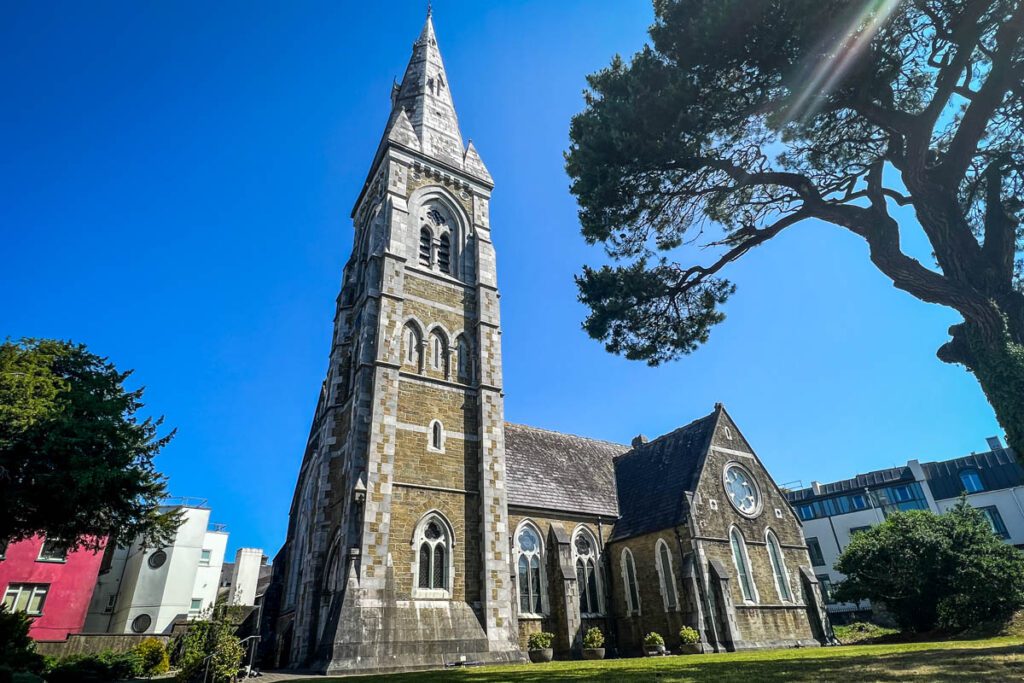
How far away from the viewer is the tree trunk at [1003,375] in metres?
9.75

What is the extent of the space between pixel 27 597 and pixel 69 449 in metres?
17.8

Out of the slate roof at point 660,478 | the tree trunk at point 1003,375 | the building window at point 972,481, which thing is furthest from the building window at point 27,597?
the building window at point 972,481

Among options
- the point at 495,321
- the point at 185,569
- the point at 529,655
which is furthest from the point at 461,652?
the point at 185,569

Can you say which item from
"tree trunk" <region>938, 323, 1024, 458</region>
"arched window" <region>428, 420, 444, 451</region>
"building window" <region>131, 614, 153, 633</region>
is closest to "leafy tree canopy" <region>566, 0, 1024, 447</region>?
"tree trunk" <region>938, 323, 1024, 458</region>

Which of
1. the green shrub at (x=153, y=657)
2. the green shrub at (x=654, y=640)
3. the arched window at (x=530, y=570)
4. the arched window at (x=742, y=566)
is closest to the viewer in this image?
the green shrub at (x=654, y=640)

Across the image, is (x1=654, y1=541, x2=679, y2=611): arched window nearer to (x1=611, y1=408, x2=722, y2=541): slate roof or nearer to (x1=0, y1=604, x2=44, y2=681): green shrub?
(x1=611, y1=408, x2=722, y2=541): slate roof

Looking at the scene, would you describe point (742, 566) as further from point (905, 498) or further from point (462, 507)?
point (905, 498)

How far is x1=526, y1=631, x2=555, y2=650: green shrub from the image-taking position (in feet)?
64.0

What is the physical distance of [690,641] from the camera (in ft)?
65.2

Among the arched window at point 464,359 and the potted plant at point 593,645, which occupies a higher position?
the arched window at point 464,359

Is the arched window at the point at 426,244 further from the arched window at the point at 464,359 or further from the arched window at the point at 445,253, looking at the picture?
the arched window at the point at 464,359

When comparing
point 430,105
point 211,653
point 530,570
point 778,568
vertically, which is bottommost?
point 211,653

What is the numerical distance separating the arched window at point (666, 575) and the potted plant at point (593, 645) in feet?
10.9

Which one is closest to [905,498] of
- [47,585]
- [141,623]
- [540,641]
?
[540,641]
